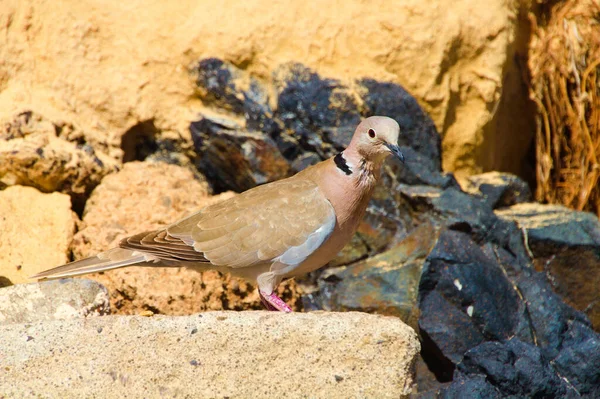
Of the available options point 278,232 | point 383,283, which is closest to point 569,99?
point 383,283

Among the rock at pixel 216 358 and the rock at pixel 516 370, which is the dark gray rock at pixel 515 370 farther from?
the rock at pixel 216 358

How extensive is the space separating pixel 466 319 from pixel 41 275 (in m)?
2.79

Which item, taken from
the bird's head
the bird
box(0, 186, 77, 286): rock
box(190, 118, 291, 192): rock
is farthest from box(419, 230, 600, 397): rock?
box(0, 186, 77, 286): rock

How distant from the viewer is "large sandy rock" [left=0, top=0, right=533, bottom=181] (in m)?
6.95

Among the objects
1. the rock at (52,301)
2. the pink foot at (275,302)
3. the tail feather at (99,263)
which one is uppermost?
the pink foot at (275,302)

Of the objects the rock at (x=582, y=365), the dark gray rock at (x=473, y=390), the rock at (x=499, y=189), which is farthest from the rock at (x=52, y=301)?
the rock at (x=499, y=189)

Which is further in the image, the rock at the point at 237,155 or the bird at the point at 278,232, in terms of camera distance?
the rock at the point at 237,155

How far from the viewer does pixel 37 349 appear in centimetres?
381

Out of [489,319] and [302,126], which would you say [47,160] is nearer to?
[302,126]

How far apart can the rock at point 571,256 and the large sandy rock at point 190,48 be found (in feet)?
4.47

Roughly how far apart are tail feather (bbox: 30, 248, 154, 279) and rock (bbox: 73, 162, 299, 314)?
57 centimetres

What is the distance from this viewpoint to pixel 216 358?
149 inches

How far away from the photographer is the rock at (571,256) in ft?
20.7

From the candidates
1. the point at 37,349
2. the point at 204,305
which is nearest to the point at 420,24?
the point at 204,305
